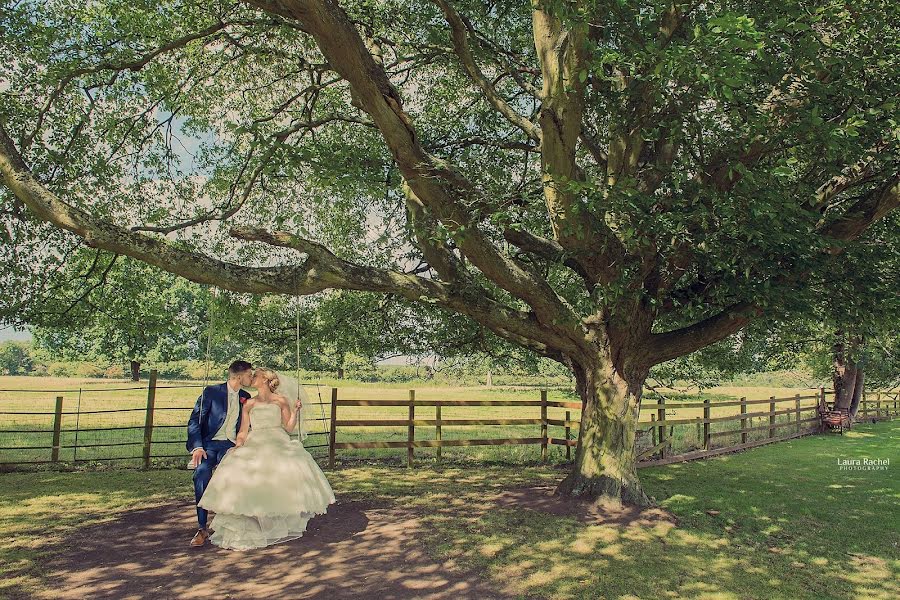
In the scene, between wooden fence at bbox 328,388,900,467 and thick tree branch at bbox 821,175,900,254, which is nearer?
thick tree branch at bbox 821,175,900,254

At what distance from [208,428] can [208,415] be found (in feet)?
0.49

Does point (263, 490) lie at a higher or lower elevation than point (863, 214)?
lower

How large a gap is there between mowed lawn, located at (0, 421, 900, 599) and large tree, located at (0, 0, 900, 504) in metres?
1.54

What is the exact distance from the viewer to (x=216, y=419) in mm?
6832

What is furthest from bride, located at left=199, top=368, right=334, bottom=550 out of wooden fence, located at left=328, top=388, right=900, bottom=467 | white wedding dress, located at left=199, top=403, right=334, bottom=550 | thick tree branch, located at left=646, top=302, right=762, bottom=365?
thick tree branch, located at left=646, top=302, right=762, bottom=365

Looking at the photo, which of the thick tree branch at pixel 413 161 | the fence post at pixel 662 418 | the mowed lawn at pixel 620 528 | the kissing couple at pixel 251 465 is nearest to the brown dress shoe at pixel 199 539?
the kissing couple at pixel 251 465

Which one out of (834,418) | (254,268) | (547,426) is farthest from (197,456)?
(834,418)

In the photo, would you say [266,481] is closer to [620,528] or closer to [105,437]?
[620,528]

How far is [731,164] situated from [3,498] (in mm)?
10889

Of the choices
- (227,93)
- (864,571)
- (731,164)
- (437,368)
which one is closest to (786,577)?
(864,571)

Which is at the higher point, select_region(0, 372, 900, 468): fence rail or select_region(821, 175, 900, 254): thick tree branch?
select_region(821, 175, 900, 254): thick tree branch

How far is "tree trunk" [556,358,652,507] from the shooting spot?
8391mm

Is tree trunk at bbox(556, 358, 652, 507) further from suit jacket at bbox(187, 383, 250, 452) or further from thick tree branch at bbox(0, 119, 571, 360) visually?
suit jacket at bbox(187, 383, 250, 452)

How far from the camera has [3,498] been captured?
880 centimetres
